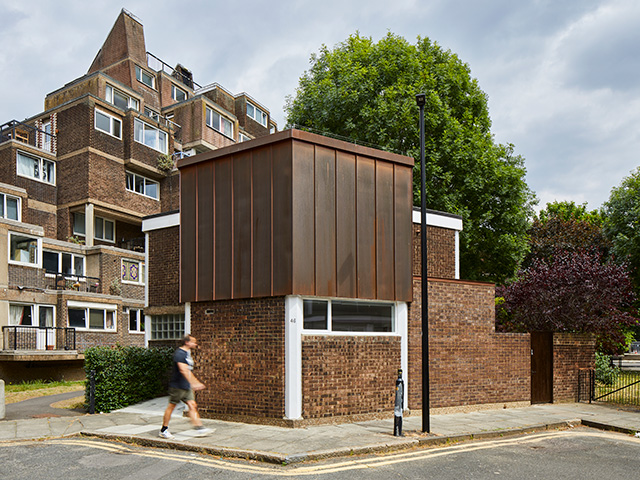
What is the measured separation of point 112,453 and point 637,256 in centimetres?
Result: 2969

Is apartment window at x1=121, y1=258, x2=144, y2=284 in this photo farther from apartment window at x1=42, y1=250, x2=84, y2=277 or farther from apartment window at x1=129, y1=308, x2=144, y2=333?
apartment window at x1=42, y1=250, x2=84, y2=277

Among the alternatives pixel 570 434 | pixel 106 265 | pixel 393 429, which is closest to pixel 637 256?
pixel 570 434

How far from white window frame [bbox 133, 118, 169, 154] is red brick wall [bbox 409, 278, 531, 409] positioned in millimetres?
24178

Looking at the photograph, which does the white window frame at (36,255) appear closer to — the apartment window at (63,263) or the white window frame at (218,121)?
the apartment window at (63,263)

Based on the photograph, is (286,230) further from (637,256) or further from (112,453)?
(637,256)

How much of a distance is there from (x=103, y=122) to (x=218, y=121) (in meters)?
10.5

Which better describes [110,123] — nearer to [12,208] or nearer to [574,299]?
[12,208]

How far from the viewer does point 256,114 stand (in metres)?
47.2

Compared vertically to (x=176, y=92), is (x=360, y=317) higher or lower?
lower

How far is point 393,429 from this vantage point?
10781 mm

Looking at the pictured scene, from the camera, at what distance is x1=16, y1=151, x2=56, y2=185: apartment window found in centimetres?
2937

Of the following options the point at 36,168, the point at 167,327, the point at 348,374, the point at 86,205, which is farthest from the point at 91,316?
the point at 348,374

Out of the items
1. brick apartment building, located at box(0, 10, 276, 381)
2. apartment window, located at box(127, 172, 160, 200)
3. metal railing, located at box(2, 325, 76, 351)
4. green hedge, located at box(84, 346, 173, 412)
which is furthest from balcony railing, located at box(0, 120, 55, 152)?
green hedge, located at box(84, 346, 173, 412)

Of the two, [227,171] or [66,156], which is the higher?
[66,156]
